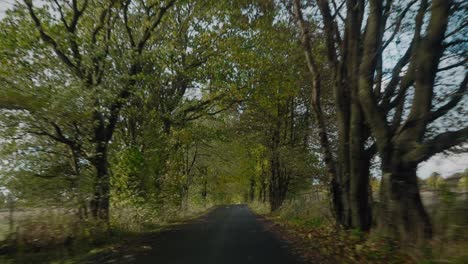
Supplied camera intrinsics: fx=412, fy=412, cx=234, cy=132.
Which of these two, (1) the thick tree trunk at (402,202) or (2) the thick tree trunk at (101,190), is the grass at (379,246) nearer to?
(1) the thick tree trunk at (402,202)

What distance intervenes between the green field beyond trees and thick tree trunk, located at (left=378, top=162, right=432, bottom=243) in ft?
0.10

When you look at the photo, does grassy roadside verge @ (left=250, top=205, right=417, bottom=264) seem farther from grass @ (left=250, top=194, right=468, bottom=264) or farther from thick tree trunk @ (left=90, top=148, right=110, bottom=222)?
thick tree trunk @ (left=90, top=148, right=110, bottom=222)

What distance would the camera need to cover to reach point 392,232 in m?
9.42

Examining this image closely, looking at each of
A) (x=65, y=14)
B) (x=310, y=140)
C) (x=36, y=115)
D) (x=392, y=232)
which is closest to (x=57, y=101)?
(x=36, y=115)

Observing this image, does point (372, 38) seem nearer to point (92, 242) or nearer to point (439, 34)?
point (439, 34)

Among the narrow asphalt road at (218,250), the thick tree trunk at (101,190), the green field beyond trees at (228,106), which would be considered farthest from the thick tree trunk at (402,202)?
the thick tree trunk at (101,190)

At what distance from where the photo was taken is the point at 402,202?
361 inches

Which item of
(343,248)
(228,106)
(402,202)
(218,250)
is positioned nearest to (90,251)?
(218,250)

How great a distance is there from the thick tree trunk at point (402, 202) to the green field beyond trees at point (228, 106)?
0.03m

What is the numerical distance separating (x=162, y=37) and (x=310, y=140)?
1078 cm

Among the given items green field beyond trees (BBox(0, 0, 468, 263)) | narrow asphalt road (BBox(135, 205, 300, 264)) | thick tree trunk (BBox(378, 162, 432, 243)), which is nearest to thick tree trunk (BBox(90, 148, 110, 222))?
green field beyond trees (BBox(0, 0, 468, 263))

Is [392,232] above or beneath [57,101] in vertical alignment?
beneath

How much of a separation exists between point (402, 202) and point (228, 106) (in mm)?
16301

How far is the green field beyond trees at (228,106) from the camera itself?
29.5 ft
